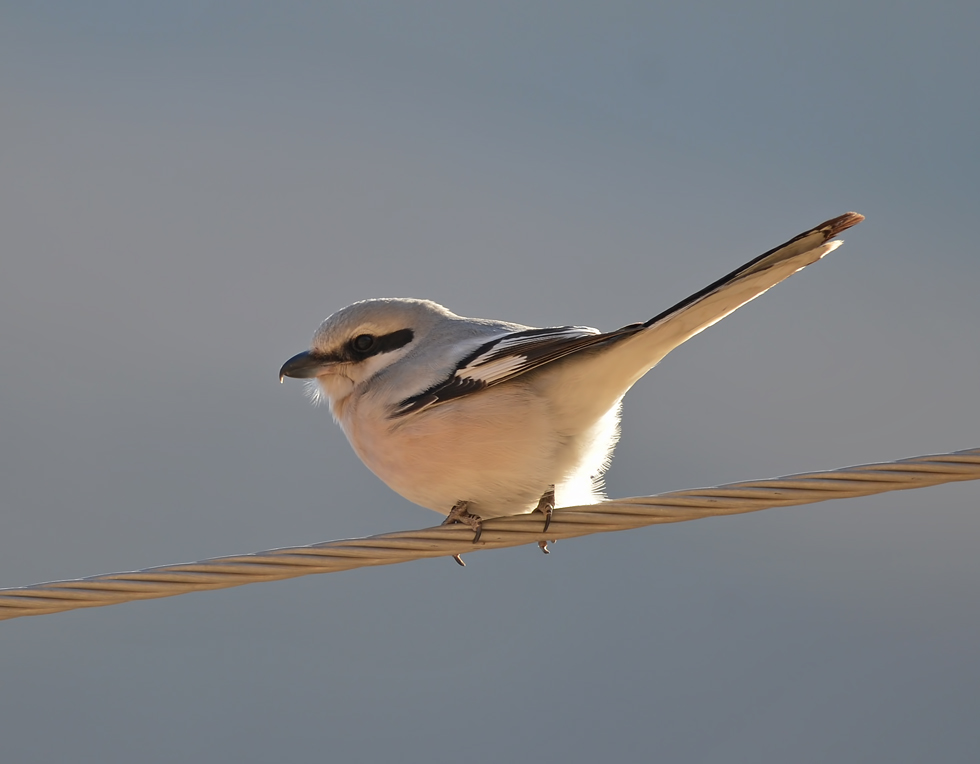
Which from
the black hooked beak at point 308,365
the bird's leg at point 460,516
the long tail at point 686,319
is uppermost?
the black hooked beak at point 308,365

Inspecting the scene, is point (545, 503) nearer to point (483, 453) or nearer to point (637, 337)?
point (483, 453)

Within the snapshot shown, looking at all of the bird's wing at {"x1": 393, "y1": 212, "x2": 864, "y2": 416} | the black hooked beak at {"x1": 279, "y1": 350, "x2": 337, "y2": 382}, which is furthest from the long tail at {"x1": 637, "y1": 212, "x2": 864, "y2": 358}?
the black hooked beak at {"x1": 279, "y1": 350, "x2": 337, "y2": 382}

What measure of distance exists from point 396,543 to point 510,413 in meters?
0.73

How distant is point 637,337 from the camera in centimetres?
297

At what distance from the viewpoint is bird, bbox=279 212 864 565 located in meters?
3.05

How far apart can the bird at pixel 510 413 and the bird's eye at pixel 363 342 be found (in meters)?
0.25

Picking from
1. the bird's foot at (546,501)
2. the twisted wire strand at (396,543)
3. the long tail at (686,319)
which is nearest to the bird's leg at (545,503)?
the bird's foot at (546,501)

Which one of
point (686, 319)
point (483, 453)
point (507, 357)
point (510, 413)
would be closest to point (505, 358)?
point (507, 357)

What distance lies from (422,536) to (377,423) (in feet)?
2.62

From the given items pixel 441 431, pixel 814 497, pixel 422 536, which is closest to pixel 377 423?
pixel 441 431

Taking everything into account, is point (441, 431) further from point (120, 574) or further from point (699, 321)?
point (120, 574)

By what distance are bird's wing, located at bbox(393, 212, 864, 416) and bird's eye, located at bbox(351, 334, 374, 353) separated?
0.51 m

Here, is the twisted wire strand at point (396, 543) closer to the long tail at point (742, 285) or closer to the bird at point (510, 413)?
the bird at point (510, 413)

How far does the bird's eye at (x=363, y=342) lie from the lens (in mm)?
3771
